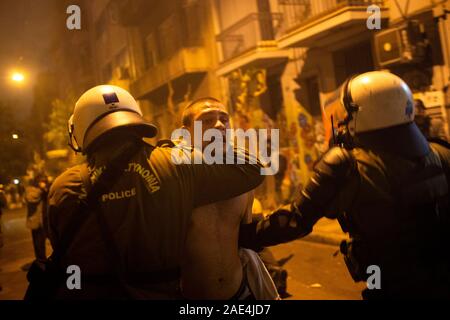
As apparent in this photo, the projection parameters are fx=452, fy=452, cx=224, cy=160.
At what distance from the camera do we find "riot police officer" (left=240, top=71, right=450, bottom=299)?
1.77 meters

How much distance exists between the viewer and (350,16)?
29.6 ft

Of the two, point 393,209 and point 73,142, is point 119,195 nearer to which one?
point 73,142

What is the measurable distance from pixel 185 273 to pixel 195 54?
14.2 meters

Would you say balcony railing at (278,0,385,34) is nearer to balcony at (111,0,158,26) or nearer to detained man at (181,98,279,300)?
balcony at (111,0,158,26)

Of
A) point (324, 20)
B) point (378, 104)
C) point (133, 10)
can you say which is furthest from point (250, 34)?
point (378, 104)

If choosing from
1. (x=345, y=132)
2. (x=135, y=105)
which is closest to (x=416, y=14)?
(x=345, y=132)

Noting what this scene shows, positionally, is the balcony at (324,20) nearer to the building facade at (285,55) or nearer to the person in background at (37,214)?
the building facade at (285,55)

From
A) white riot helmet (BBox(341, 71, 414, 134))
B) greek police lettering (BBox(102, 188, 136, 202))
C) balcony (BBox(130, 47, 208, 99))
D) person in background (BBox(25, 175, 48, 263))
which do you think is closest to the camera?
greek police lettering (BBox(102, 188, 136, 202))

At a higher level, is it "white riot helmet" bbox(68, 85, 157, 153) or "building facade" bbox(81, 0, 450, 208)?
"building facade" bbox(81, 0, 450, 208)

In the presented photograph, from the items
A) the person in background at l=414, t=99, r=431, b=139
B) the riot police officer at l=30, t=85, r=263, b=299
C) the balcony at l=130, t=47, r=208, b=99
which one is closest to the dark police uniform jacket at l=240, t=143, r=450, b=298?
the riot police officer at l=30, t=85, r=263, b=299

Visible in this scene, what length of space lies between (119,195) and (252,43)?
1227cm

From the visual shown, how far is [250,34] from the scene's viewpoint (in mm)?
13273
